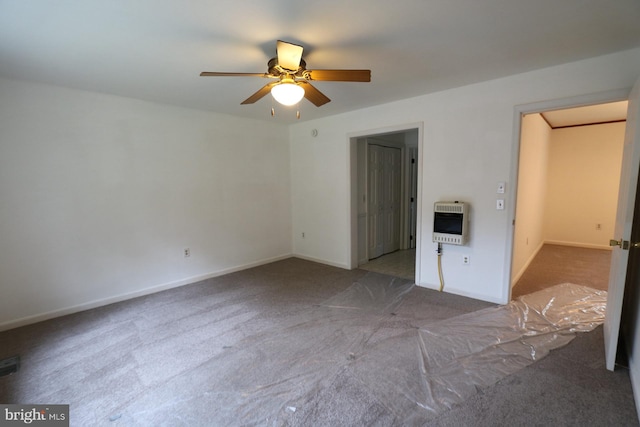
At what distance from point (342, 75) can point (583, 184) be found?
6325 millimetres

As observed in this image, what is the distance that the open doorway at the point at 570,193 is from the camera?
13.9 ft

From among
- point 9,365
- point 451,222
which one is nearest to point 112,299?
point 9,365

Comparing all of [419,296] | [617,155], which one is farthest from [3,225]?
[617,155]

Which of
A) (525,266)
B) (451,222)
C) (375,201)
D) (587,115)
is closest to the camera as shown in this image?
(451,222)

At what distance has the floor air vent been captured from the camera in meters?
2.16

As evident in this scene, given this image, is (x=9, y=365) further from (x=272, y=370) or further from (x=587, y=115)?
(x=587, y=115)

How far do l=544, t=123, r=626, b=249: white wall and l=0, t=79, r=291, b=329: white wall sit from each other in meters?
6.04

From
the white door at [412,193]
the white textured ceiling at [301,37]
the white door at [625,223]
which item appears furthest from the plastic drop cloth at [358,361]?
the white door at [412,193]

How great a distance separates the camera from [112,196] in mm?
3348

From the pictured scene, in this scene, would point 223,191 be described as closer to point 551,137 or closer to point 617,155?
point 551,137

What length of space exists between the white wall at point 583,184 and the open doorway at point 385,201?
120 inches

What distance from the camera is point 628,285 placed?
2.47 metres

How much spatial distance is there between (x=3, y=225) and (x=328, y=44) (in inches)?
135

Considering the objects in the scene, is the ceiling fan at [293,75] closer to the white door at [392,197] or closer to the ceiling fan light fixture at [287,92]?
the ceiling fan light fixture at [287,92]
